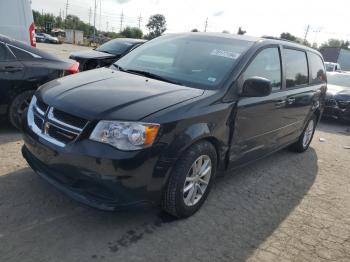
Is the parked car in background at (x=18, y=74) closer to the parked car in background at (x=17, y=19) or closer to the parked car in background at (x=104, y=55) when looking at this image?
the parked car in background at (x=17, y=19)

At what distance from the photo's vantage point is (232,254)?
312 cm

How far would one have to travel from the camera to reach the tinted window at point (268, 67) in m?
4.07

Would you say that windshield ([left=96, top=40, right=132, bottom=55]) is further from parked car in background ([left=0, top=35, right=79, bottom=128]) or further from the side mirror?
the side mirror

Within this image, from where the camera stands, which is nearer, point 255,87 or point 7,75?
point 255,87

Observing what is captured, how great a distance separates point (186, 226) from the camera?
3434mm

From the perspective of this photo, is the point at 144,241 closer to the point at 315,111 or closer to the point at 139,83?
the point at 139,83

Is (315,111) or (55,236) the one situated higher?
(315,111)

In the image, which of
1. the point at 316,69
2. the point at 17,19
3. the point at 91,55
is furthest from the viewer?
the point at 91,55

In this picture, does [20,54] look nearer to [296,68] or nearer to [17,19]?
[17,19]

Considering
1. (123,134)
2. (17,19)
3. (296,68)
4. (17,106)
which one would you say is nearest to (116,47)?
(17,19)

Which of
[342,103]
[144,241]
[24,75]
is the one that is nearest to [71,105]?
[144,241]

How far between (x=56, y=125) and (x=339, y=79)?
37.7ft

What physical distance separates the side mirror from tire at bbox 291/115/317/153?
2781 mm

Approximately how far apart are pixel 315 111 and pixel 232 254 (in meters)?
4.03
